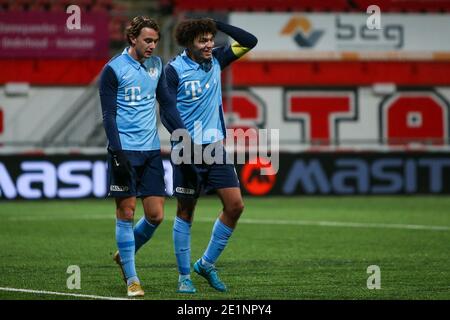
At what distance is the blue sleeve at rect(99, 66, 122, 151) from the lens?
806 cm

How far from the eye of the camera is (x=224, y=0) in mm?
25109

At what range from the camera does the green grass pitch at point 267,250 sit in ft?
28.4

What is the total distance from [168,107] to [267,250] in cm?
385

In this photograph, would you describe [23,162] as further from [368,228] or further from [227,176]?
[227,176]

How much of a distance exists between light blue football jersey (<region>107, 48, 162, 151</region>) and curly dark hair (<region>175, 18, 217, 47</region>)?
1.53ft

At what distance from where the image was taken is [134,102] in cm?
827

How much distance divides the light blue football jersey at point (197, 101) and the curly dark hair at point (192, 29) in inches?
7.1

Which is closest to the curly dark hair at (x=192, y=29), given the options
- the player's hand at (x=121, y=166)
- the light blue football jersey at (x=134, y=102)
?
the light blue football jersey at (x=134, y=102)

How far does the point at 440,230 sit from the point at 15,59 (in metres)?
13.7

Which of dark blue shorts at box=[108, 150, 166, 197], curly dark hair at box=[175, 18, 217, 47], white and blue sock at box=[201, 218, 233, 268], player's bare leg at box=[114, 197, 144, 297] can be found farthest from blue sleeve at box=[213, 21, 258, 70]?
player's bare leg at box=[114, 197, 144, 297]

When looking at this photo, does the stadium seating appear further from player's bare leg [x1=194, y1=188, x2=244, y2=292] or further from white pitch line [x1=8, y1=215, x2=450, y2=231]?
player's bare leg [x1=194, y1=188, x2=244, y2=292]

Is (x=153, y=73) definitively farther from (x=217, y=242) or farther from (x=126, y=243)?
(x=217, y=242)

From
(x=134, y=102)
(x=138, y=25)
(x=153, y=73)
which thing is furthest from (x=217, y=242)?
(x=138, y=25)

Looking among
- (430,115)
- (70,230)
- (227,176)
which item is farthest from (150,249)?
(430,115)
